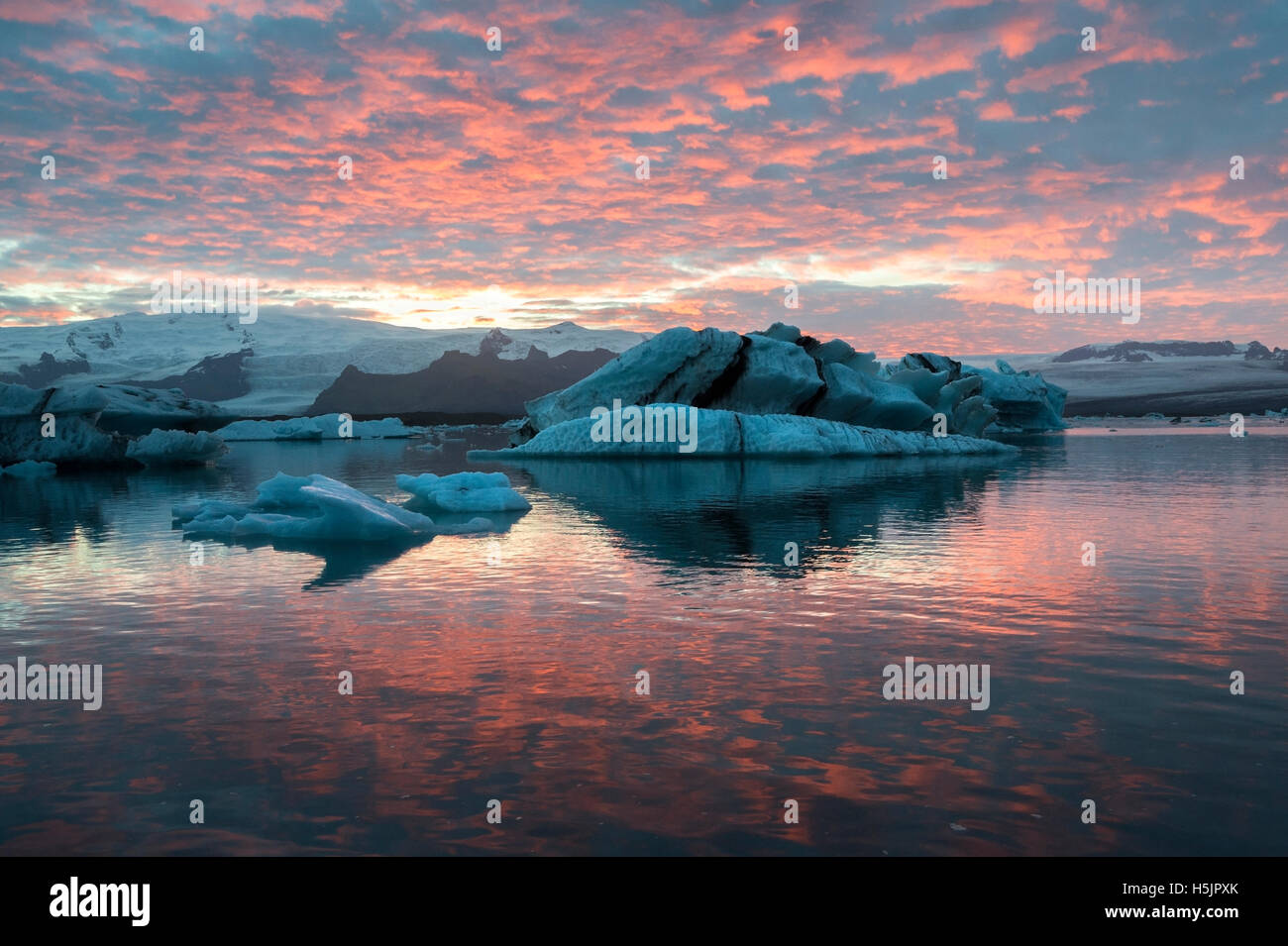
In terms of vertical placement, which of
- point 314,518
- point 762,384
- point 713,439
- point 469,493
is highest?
point 762,384

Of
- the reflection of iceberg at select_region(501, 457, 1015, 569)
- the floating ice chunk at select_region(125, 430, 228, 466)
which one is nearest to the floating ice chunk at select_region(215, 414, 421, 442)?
the floating ice chunk at select_region(125, 430, 228, 466)

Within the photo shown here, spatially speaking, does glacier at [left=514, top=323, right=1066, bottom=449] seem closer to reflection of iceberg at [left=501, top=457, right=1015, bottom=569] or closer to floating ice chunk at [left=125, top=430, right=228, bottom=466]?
reflection of iceberg at [left=501, top=457, right=1015, bottom=569]

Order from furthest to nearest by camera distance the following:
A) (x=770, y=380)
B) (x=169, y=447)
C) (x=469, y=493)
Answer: (x=169, y=447) < (x=770, y=380) < (x=469, y=493)

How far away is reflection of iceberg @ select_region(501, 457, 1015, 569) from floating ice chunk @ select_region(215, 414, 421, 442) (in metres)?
44.5

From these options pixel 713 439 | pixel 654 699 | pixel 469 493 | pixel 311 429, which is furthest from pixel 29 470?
pixel 311 429

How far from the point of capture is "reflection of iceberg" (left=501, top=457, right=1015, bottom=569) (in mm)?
14602

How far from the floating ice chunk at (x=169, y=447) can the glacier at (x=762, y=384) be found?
1495 centimetres

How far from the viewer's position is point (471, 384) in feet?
636

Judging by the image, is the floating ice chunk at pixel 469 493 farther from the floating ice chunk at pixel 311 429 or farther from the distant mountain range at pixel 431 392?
the distant mountain range at pixel 431 392

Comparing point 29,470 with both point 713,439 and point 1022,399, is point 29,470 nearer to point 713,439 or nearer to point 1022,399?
point 713,439

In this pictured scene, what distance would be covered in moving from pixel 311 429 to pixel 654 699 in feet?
245

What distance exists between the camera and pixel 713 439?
40094 millimetres

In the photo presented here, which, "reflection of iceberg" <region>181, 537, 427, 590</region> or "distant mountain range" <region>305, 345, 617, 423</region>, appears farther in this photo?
"distant mountain range" <region>305, 345, 617, 423</region>
